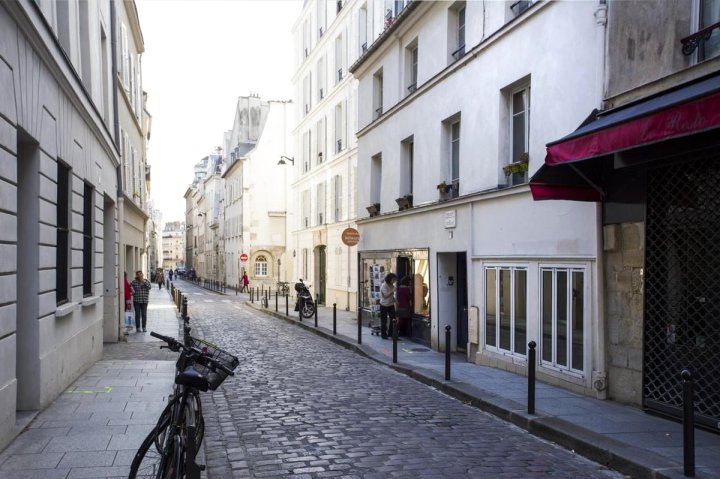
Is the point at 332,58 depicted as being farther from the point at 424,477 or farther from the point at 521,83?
the point at 424,477

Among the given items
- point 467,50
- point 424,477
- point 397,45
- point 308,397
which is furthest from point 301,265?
point 424,477

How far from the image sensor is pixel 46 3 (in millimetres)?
7641

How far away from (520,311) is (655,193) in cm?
360

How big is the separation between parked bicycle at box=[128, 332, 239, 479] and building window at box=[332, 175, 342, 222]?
848 inches

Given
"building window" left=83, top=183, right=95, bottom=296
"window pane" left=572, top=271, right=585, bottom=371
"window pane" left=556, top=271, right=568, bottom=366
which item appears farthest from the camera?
"building window" left=83, top=183, right=95, bottom=296

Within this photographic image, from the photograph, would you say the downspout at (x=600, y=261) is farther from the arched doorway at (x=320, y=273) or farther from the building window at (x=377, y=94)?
the arched doorway at (x=320, y=273)

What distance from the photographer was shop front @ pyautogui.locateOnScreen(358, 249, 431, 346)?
15.2 metres

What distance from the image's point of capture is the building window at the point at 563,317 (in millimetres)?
→ 9195

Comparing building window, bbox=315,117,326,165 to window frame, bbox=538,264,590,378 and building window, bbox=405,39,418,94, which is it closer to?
building window, bbox=405,39,418,94

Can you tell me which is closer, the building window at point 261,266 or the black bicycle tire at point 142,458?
the black bicycle tire at point 142,458

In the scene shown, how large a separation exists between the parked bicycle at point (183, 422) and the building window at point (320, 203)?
24055mm

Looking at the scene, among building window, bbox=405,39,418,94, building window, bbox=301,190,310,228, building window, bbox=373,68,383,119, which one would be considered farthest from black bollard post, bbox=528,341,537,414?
building window, bbox=301,190,310,228

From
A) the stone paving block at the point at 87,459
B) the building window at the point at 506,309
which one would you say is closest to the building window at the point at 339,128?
the building window at the point at 506,309

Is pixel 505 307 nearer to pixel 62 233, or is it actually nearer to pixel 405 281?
pixel 405 281
